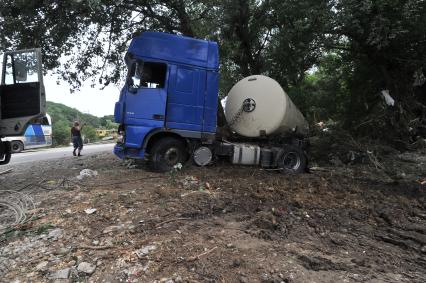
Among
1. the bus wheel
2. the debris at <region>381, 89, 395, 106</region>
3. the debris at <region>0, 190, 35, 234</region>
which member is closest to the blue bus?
the bus wheel

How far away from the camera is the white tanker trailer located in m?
10.0

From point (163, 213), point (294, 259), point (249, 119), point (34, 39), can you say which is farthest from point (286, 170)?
point (34, 39)

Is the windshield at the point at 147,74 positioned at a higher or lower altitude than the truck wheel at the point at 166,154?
higher

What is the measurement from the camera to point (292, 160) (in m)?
10.5

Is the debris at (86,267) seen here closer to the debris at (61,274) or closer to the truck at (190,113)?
the debris at (61,274)

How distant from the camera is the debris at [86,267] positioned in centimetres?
417

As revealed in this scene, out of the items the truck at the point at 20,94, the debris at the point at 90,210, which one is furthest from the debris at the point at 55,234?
the truck at the point at 20,94

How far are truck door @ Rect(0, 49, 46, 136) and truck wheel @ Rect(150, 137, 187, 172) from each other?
2619 mm

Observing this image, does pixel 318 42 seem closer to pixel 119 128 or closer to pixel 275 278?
pixel 119 128

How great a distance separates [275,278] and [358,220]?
2451 mm

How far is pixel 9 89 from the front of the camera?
7.86 meters

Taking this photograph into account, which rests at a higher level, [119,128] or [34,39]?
[34,39]

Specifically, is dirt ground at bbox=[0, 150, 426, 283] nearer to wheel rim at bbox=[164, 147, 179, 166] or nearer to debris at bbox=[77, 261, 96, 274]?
debris at bbox=[77, 261, 96, 274]

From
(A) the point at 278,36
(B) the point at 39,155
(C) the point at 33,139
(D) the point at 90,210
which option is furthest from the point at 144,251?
(C) the point at 33,139
